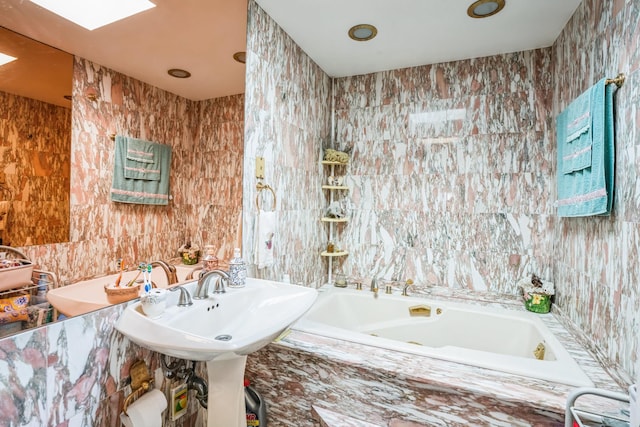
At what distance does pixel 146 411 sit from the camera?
126 cm

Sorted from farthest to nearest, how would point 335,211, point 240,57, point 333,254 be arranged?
point 335,211, point 333,254, point 240,57

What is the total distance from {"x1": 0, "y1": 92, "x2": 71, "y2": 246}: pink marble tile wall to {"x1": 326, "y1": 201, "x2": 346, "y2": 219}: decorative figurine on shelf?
2.08 m

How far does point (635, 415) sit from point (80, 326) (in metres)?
1.79

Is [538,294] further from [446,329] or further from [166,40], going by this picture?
[166,40]

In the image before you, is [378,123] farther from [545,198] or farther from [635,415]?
[635,415]

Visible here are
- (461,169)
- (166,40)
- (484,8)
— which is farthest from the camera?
(461,169)

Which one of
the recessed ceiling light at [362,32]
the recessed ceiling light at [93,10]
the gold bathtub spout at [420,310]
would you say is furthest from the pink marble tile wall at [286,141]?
the gold bathtub spout at [420,310]

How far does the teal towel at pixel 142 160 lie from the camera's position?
1250 millimetres

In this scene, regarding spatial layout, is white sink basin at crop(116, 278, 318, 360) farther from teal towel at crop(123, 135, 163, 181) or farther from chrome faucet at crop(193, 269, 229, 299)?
teal towel at crop(123, 135, 163, 181)

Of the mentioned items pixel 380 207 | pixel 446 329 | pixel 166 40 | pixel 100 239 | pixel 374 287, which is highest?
pixel 166 40

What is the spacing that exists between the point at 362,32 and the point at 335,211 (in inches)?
56.9

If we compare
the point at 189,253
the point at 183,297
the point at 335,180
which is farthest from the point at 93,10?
the point at 335,180

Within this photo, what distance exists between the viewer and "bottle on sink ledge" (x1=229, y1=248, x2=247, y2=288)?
5.39 ft

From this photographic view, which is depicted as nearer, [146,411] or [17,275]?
[17,275]
